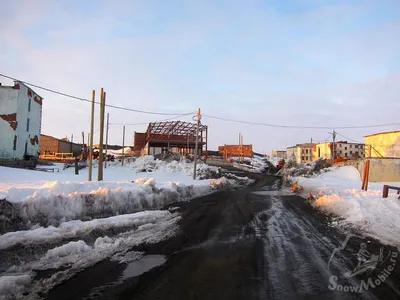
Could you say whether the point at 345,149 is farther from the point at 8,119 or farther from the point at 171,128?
the point at 8,119

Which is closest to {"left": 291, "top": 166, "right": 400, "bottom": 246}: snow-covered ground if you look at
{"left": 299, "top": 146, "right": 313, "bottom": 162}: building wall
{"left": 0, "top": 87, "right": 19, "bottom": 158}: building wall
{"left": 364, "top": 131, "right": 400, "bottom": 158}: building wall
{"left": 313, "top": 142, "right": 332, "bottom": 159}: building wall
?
{"left": 0, "top": 87, "right": 19, "bottom": 158}: building wall

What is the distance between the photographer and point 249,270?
5781 millimetres

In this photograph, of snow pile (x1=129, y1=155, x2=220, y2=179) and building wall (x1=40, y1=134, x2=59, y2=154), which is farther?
building wall (x1=40, y1=134, x2=59, y2=154)

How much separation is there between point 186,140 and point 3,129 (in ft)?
100

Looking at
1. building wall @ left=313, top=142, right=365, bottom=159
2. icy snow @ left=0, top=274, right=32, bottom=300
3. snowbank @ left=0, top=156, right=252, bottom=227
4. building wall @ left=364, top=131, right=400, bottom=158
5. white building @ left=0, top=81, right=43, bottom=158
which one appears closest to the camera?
icy snow @ left=0, top=274, right=32, bottom=300

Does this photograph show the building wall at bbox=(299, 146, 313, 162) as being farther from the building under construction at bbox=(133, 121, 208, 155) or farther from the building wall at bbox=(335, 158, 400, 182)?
the building wall at bbox=(335, 158, 400, 182)

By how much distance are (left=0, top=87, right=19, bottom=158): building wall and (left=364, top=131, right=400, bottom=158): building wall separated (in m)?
51.0

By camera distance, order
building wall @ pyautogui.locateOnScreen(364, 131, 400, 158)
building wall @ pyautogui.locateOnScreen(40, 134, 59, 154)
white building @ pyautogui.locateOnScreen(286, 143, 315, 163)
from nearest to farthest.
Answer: building wall @ pyautogui.locateOnScreen(364, 131, 400, 158) → building wall @ pyautogui.locateOnScreen(40, 134, 59, 154) → white building @ pyautogui.locateOnScreen(286, 143, 315, 163)

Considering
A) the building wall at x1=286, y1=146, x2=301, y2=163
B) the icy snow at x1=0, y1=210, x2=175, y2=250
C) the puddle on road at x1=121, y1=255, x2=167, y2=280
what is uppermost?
the building wall at x1=286, y1=146, x2=301, y2=163

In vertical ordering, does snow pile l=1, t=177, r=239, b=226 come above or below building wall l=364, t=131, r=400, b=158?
below

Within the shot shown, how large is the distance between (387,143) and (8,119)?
54.9 m

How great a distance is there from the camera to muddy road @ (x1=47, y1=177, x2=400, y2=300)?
186 inches

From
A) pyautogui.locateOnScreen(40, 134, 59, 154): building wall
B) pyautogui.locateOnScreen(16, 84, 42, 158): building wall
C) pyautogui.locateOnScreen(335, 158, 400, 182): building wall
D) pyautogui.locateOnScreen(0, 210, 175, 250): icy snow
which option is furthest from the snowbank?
pyautogui.locateOnScreen(40, 134, 59, 154): building wall

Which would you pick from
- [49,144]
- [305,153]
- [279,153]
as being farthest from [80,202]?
[279,153]
